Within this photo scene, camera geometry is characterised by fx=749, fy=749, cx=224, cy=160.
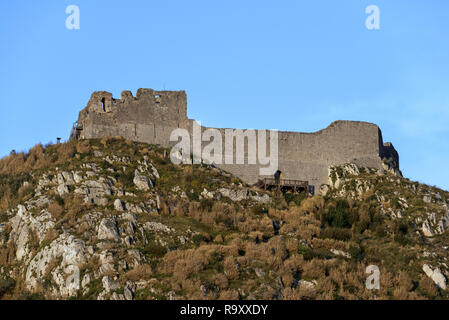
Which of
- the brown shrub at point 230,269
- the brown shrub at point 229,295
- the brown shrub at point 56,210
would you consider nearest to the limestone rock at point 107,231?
the brown shrub at point 56,210

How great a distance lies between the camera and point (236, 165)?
48.6 metres

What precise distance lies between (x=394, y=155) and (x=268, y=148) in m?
11.4

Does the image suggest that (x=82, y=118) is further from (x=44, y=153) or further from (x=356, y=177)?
(x=356, y=177)

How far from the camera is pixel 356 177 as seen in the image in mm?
49375

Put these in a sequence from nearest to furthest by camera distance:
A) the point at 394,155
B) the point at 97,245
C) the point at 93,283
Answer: the point at 93,283 → the point at 97,245 → the point at 394,155

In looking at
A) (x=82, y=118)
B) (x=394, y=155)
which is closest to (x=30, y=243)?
(x=82, y=118)
